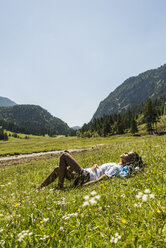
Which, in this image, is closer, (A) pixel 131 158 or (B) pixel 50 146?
(A) pixel 131 158

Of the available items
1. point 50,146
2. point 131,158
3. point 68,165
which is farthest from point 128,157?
point 50,146

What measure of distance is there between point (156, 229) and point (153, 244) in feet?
0.85

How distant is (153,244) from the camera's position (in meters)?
2.05

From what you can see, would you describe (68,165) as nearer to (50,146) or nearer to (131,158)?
(131,158)

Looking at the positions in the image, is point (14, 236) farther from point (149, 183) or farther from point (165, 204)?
point (149, 183)

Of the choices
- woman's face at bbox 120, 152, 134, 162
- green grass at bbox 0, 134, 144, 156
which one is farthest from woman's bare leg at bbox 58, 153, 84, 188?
green grass at bbox 0, 134, 144, 156

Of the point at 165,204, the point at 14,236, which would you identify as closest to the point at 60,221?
the point at 14,236

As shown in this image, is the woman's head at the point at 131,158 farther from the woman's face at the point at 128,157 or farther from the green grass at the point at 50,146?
the green grass at the point at 50,146

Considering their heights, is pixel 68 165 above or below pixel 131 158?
below

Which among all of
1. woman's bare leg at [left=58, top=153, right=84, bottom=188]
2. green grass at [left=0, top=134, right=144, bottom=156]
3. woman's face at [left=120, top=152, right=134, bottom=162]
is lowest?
green grass at [left=0, top=134, right=144, bottom=156]

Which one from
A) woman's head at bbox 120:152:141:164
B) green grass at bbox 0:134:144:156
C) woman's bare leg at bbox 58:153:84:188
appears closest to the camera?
woman's head at bbox 120:152:141:164

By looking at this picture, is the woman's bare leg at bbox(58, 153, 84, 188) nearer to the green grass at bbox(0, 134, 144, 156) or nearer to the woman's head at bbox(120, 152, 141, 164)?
the woman's head at bbox(120, 152, 141, 164)

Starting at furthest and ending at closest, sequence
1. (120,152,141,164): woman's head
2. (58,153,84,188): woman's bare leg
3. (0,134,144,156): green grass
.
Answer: (0,134,144,156): green grass < (58,153,84,188): woman's bare leg < (120,152,141,164): woman's head

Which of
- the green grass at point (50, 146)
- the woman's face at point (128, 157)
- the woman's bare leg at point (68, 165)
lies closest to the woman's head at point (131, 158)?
the woman's face at point (128, 157)
